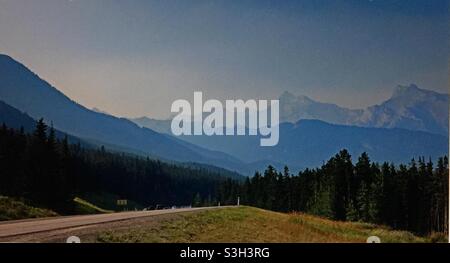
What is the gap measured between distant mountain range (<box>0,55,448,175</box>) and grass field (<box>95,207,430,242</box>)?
0.49 meters

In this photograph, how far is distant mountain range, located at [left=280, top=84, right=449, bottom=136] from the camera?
8281mm

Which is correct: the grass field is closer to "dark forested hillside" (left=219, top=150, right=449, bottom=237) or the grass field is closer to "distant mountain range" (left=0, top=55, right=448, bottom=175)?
"dark forested hillside" (left=219, top=150, right=449, bottom=237)

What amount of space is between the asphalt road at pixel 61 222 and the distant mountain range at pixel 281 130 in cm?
59

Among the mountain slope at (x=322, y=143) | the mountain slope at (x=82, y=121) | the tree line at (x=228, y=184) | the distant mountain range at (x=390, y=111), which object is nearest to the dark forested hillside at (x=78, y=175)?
the tree line at (x=228, y=184)

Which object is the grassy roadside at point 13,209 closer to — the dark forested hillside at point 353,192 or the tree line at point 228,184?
the tree line at point 228,184

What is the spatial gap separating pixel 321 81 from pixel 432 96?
1.04 meters

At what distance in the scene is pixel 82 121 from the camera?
8391 mm

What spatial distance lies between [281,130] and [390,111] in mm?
1060

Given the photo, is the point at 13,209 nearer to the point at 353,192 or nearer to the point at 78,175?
the point at 78,175

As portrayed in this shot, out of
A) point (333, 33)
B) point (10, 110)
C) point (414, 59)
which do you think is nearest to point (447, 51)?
point (414, 59)

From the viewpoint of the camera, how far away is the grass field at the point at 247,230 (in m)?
8.07
